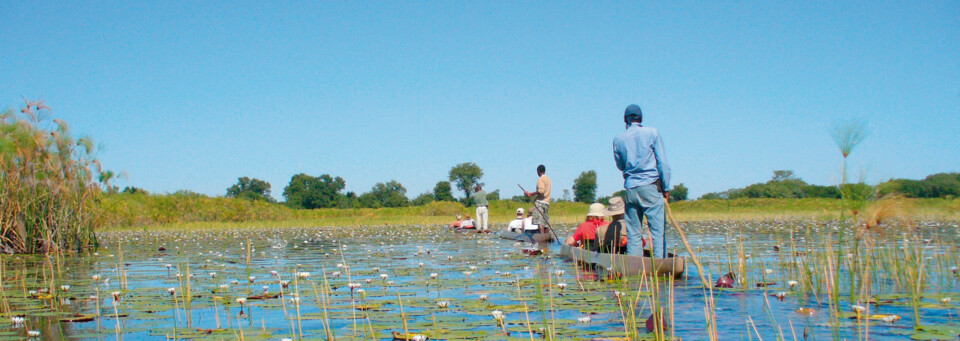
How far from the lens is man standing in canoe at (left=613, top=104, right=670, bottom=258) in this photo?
8.89 metres

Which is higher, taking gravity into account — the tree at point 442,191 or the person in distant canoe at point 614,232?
the tree at point 442,191

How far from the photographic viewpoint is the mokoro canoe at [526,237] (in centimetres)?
1762

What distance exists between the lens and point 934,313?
18.4 ft

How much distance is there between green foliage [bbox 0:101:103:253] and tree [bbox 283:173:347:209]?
103m

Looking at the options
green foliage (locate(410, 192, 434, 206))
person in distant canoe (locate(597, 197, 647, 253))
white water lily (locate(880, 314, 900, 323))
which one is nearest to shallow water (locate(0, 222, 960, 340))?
white water lily (locate(880, 314, 900, 323))

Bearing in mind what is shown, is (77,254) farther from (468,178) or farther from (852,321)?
→ (468,178)

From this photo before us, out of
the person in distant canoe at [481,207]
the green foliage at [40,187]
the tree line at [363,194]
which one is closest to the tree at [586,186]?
the tree line at [363,194]

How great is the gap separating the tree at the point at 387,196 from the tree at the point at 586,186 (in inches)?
1173

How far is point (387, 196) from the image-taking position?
14012 centimetres

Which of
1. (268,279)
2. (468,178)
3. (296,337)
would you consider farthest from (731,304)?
(468,178)

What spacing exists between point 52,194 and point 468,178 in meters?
120

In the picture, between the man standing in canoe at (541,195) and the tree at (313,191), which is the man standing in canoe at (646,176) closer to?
the man standing in canoe at (541,195)

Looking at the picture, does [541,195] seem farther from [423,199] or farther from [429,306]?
[423,199]

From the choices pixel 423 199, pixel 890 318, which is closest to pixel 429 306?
pixel 890 318
